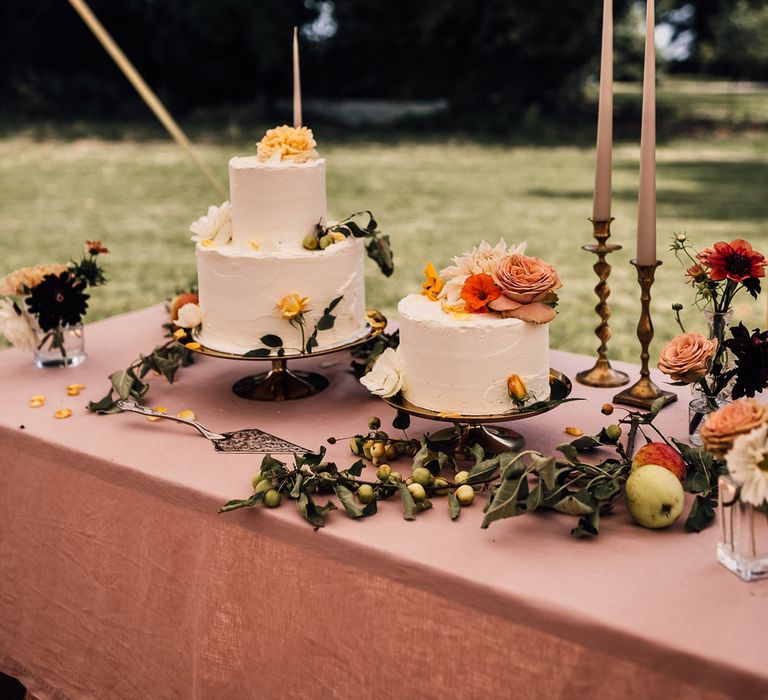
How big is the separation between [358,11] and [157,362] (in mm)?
14607

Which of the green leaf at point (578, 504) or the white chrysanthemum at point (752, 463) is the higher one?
the white chrysanthemum at point (752, 463)

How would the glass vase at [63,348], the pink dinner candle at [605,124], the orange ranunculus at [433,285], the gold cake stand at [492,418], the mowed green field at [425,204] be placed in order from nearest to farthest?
1. the gold cake stand at [492,418]
2. the orange ranunculus at [433,285]
3. the pink dinner candle at [605,124]
4. the glass vase at [63,348]
5. the mowed green field at [425,204]

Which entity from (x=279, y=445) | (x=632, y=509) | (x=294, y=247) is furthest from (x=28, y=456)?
(x=632, y=509)

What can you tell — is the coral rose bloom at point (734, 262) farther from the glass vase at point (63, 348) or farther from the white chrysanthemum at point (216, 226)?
the glass vase at point (63, 348)

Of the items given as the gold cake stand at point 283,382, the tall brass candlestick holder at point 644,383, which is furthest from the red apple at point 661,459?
the gold cake stand at point 283,382

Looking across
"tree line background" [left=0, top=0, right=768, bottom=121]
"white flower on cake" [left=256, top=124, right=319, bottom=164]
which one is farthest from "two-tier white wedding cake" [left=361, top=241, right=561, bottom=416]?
"tree line background" [left=0, top=0, right=768, bottom=121]

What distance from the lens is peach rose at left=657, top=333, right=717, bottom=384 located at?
1529 millimetres

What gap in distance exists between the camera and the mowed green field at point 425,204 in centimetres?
629

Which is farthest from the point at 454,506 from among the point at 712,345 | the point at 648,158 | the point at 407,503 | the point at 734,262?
the point at 648,158

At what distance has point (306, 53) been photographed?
15.8 m

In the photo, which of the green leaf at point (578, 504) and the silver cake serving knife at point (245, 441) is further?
the silver cake serving knife at point (245, 441)

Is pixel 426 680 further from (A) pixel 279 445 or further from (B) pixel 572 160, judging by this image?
(B) pixel 572 160

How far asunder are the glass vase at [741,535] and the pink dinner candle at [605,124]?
2.43ft

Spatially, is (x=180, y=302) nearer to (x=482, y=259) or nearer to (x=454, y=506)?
(x=482, y=259)
